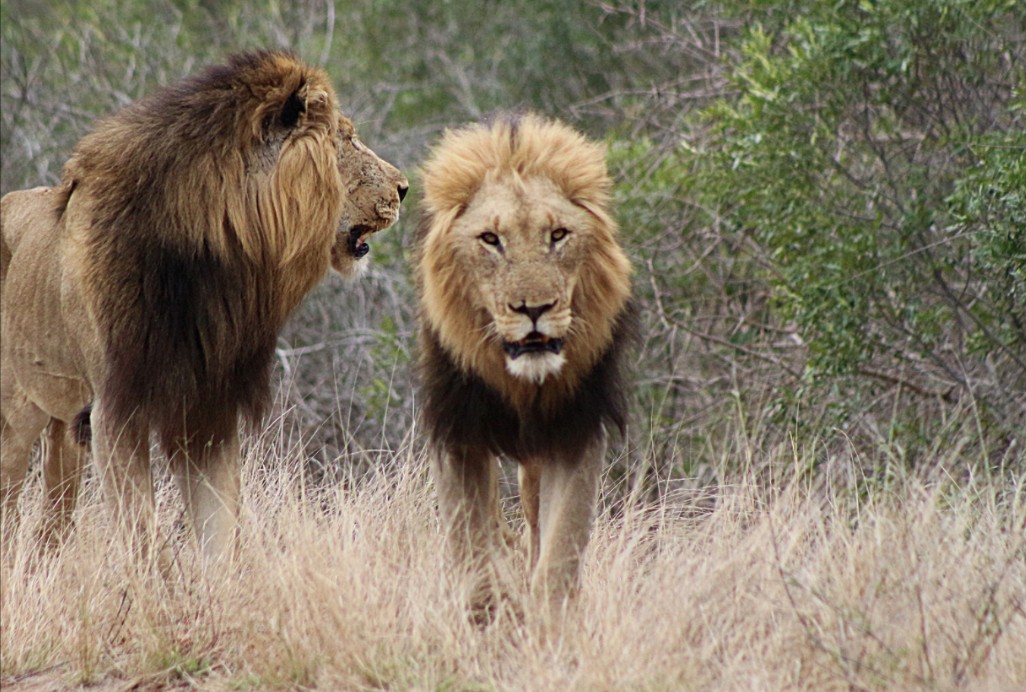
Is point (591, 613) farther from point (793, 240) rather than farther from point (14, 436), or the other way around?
point (793, 240)

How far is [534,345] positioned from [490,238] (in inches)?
12.0

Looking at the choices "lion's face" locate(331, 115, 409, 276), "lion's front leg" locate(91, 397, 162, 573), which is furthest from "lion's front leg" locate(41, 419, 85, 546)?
"lion's face" locate(331, 115, 409, 276)

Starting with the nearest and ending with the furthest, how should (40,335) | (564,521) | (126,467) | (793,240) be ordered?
(564,521) < (126,467) < (40,335) < (793,240)

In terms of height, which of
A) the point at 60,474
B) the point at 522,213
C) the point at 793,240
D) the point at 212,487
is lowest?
the point at 60,474

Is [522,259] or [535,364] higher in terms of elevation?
[522,259]

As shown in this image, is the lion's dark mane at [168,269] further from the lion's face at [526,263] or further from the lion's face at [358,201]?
the lion's face at [526,263]

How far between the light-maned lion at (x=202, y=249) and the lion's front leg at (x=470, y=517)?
846 mm

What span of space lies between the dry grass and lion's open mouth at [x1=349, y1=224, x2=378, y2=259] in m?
0.78

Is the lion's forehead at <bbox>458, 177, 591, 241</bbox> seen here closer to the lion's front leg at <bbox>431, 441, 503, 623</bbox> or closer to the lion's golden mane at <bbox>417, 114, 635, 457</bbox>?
the lion's golden mane at <bbox>417, 114, 635, 457</bbox>

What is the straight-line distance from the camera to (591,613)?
151 inches

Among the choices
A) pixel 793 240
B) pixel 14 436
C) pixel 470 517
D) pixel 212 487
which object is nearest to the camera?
pixel 470 517

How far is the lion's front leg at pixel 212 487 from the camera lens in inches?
182

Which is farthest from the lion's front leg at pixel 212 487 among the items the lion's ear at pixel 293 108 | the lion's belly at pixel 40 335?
the lion's ear at pixel 293 108

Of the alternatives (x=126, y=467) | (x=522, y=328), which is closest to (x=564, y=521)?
(x=522, y=328)
